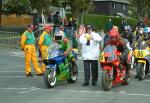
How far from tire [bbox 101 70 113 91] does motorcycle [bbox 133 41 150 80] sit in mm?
2598

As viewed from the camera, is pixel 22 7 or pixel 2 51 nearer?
pixel 2 51

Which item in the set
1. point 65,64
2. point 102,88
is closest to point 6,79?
point 65,64

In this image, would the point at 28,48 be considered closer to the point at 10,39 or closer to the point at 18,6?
the point at 10,39

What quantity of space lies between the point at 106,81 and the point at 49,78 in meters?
1.76

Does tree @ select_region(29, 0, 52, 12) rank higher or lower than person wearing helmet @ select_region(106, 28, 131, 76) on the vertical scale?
higher

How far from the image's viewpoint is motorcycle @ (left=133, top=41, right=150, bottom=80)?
17312 millimetres

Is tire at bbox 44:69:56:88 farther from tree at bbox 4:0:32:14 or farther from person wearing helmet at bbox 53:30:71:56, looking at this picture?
tree at bbox 4:0:32:14

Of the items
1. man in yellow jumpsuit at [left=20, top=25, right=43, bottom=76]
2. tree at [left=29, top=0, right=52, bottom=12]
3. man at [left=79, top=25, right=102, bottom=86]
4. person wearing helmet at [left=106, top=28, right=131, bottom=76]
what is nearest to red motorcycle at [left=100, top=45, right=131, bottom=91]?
person wearing helmet at [left=106, top=28, right=131, bottom=76]

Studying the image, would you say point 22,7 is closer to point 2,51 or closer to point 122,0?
point 2,51

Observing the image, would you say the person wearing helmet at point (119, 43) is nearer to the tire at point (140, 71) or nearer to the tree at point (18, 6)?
the tire at point (140, 71)

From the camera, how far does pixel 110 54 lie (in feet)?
49.1

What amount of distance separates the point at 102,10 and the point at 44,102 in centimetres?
8152

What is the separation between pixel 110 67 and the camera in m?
14.8

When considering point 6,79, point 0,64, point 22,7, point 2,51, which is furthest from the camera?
point 22,7
